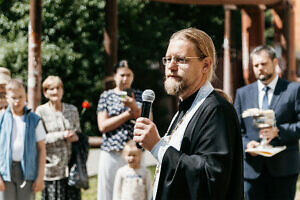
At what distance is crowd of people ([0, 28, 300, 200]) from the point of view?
2816 millimetres

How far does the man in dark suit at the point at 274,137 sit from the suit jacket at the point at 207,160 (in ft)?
7.64

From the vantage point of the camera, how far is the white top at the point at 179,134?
9.46ft

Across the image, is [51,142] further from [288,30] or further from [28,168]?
[288,30]

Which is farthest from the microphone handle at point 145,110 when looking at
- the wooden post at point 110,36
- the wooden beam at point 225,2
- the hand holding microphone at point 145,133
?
the wooden beam at point 225,2

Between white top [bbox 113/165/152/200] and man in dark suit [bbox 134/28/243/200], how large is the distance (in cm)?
275

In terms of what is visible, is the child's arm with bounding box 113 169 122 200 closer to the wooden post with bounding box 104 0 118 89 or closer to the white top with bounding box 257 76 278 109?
the white top with bounding box 257 76 278 109

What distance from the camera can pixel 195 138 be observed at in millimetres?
2854

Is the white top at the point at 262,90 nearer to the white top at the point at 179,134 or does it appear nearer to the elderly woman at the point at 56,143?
the elderly woman at the point at 56,143

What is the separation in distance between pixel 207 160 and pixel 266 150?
2.48 m

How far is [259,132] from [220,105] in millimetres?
2563

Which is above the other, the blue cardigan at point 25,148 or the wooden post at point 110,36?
the wooden post at point 110,36

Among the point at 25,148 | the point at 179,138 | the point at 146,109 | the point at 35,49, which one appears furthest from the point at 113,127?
the point at 179,138

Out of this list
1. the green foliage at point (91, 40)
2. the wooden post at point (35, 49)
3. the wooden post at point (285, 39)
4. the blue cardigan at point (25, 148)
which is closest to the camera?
the blue cardigan at point (25, 148)

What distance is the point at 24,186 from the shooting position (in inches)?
211
